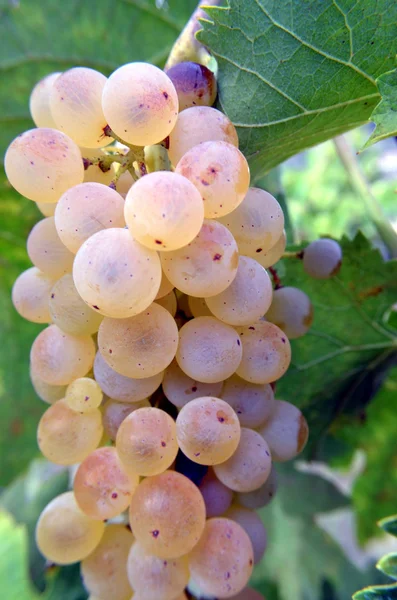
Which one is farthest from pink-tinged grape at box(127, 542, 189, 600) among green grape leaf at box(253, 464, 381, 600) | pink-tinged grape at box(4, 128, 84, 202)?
green grape leaf at box(253, 464, 381, 600)

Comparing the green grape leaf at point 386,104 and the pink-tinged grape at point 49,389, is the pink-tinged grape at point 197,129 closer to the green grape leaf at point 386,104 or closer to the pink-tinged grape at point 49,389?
the green grape leaf at point 386,104

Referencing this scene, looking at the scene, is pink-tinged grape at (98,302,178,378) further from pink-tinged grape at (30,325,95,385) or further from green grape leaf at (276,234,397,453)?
green grape leaf at (276,234,397,453)

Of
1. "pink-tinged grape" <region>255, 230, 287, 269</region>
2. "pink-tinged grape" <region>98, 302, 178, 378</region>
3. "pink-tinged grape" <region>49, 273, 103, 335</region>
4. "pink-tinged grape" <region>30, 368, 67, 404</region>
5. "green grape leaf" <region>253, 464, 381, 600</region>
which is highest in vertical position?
"pink-tinged grape" <region>255, 230, 287, 269</region>

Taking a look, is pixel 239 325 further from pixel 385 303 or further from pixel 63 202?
pixel 385 303

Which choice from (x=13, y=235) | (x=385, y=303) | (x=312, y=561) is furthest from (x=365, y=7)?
(x=312, y=561)

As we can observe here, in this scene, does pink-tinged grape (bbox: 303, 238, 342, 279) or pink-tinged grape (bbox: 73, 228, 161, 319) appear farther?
pink-tinged grape (bbox: 303, 238, 342, 279)

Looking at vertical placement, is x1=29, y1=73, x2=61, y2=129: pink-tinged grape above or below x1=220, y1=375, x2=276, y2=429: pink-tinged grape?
above

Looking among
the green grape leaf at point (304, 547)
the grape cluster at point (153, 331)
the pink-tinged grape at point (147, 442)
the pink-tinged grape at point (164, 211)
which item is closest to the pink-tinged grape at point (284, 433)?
the grape cluster at point (153, 331)
